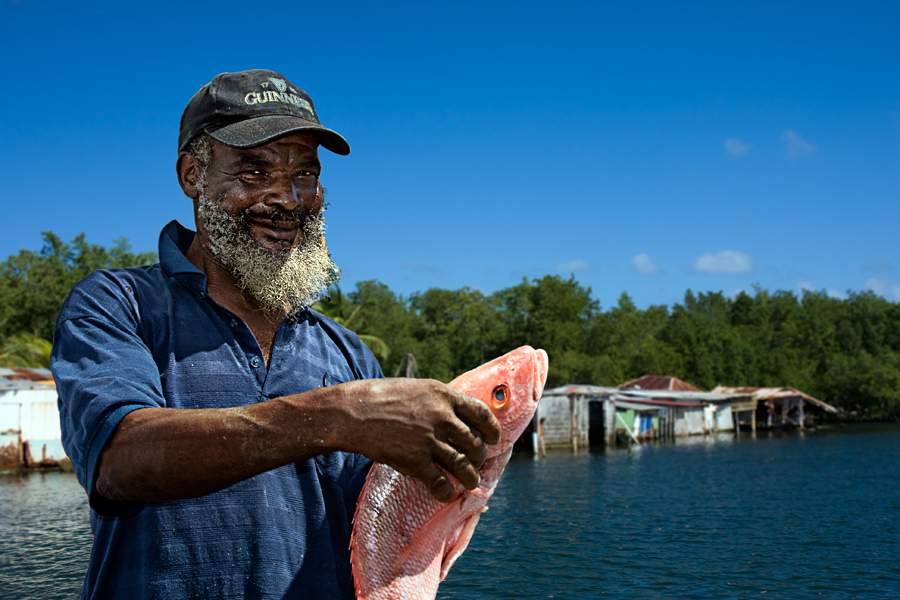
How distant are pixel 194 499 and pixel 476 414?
78 cm

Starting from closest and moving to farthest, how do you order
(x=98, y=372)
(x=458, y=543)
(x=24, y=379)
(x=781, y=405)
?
(x=98, y=372)
(x=458, y=543)
(x=24, y=379)
(x=781, y=405)

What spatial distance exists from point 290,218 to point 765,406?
6927cm

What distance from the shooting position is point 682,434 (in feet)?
172

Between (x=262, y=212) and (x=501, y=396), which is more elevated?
(x=262, y=212)

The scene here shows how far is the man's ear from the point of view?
2.11 m

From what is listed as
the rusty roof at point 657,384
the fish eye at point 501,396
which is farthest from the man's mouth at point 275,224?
the rusty roof at point 657,384

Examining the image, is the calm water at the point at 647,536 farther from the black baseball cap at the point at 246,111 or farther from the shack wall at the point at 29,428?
the black baseball cap at the point at 246,111

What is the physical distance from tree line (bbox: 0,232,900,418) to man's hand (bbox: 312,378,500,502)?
47.7 metres

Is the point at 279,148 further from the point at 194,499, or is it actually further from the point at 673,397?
the point at 673,397

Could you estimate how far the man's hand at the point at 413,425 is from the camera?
138cm

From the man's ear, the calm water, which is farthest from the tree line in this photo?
the man's ear

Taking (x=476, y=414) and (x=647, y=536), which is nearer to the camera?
(x=476, y=414)

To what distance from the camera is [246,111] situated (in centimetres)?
195

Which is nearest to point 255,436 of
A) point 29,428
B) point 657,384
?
point 29,428
